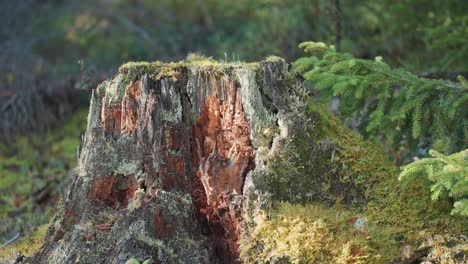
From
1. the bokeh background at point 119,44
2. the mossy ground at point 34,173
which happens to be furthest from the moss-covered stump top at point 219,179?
the mossy ground at point 34,173

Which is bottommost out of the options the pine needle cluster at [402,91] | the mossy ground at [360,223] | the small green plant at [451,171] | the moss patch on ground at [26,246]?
the moss patch on ground at [26,246]

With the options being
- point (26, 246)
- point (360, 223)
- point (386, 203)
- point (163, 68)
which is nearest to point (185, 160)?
point (163, 68)

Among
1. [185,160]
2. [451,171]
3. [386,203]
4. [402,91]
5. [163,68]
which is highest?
[163,68]

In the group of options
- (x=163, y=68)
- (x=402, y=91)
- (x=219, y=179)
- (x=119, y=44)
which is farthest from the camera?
(x=119, y=44)

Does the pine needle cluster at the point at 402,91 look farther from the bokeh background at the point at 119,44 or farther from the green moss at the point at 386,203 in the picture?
the bokeh background at the point at 119,44

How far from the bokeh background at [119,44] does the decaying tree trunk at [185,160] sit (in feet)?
4.07

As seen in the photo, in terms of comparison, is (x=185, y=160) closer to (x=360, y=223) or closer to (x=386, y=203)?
(x=360, y=223)

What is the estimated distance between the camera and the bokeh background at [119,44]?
24.3ft

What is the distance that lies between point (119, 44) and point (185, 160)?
887 centimetres

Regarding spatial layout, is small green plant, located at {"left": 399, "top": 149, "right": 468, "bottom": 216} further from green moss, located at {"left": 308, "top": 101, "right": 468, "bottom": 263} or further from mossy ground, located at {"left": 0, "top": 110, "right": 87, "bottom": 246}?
mossy ground, located at {"left": 0, "top": 110, "right": 87, "bottom": 246}

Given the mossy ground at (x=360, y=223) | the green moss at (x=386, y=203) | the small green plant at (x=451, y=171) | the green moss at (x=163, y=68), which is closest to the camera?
the small green plant at (x=451, y=171)

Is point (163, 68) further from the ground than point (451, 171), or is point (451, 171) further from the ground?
point (163, 68)

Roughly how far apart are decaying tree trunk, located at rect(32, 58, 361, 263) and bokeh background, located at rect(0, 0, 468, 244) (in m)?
1.24

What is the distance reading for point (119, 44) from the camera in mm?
12641
